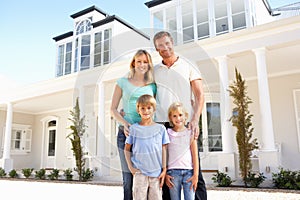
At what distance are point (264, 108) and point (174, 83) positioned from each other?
13.6ft

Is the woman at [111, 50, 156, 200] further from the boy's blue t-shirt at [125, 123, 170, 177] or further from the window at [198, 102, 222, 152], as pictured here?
the window at [198, 102, 222, 152]

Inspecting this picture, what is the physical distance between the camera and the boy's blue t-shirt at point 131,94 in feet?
3.40

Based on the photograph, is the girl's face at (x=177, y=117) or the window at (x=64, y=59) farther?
the window at (x=64, y=59)

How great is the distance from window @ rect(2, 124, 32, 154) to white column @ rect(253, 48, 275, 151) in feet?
31.9

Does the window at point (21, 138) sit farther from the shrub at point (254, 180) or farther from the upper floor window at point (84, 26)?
the shrub at point (254, 180)

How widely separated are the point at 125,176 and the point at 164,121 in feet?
1.22

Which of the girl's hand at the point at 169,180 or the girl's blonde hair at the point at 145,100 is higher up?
the girl's blonde hair at the point at 145,100

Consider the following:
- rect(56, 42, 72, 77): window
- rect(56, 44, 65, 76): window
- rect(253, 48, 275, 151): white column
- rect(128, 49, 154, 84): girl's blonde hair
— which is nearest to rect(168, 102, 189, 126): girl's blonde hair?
rect(128, 49, 154, 84): girl's blonde hair

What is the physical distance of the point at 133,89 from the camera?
105 cm

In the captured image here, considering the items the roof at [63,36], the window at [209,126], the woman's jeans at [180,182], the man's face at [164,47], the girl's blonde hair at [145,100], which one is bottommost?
the woman's jeans at [180,182]

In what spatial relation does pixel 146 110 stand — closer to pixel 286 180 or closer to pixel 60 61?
pixel 286 180

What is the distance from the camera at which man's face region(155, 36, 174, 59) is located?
43.9 inches

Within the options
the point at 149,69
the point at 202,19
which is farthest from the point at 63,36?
the point at 149,69

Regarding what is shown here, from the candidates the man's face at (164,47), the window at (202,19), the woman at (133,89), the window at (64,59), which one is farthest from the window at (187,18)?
the woman at (133,89)
